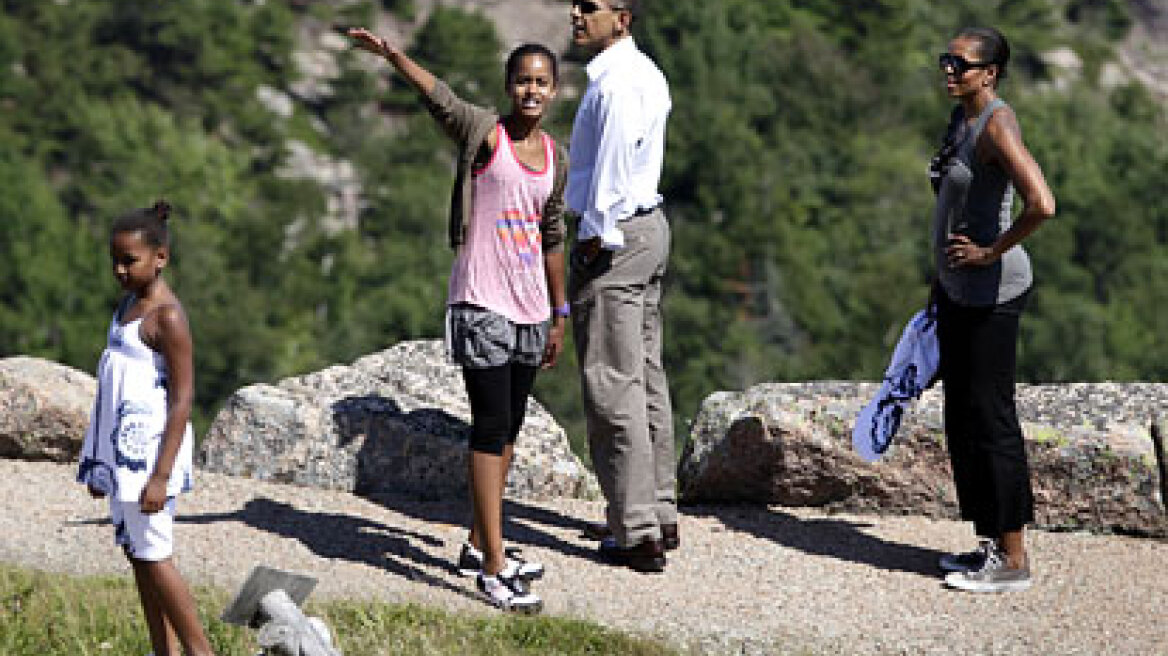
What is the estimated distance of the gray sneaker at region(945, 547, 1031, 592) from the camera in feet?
26.1

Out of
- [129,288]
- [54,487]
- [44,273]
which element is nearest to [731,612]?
[129,288]

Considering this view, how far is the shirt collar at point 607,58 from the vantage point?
772 centimetres

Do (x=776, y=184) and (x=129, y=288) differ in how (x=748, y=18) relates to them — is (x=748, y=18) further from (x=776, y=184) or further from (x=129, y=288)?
(x=129, y=288)

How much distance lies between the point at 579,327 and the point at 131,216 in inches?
96.8

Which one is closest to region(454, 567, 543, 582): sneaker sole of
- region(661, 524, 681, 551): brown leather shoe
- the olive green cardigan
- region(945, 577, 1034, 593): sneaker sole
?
region(661, 524, 681, 551): brown leather shoe

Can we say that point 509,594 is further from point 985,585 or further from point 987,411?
point 987,411

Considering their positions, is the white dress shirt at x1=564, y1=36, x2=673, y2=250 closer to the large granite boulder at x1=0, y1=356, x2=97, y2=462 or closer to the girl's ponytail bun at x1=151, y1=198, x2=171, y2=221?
the girl's ponytail bun at x1=151, y1=198, x2=171, y2=221

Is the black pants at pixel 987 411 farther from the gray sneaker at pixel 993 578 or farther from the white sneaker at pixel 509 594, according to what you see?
the white sneaker at pixel 509 594

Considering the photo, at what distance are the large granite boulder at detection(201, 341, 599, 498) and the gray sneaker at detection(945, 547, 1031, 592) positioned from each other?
7.37 ft

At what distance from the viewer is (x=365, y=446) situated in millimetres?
9547

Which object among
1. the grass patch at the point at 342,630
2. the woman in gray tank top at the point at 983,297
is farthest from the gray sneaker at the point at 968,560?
the grass patch at the point at 342,630

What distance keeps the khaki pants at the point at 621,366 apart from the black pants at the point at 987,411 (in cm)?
128

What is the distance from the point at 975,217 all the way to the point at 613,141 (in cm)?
151

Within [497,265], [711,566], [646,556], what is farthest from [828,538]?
[497,265]
